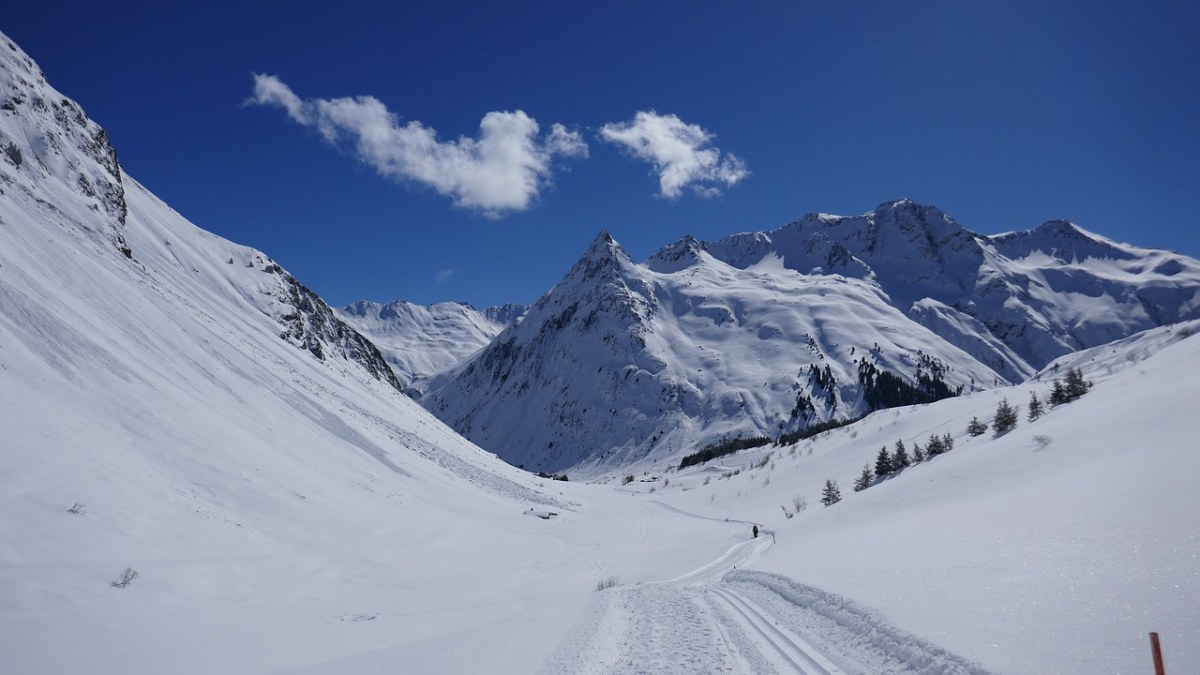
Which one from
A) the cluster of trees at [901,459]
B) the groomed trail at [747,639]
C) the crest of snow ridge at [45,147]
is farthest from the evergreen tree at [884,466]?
the crest of snow ridge at [45,147]

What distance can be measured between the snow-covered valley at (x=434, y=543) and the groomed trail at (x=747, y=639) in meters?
0.05

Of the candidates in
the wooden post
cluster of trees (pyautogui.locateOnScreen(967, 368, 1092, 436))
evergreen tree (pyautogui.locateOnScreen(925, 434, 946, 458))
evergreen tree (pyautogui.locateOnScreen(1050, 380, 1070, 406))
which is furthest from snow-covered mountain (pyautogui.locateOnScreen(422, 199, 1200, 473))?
the wooden post

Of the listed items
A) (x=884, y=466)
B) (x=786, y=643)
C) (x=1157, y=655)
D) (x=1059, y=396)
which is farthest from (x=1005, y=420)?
(x=1157, y=655)

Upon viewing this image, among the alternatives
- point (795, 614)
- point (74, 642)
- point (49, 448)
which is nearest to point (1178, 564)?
point (795, 614)

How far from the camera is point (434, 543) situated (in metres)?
19.4

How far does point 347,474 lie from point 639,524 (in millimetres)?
18235

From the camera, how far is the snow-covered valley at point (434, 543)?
5957mm

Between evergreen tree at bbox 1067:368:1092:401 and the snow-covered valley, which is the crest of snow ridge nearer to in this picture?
the snow-covered valley

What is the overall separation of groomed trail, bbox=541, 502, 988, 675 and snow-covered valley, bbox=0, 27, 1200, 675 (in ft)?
0.16

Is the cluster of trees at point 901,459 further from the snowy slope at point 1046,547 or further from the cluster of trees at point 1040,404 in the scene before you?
the snowy slope at point 1046,547

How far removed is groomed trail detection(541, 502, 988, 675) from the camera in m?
5.70

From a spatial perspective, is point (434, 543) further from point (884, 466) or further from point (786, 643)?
point (884, 466)

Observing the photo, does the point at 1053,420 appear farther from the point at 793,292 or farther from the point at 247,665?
the point at 793,292

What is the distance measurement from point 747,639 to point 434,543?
49.6 ft
